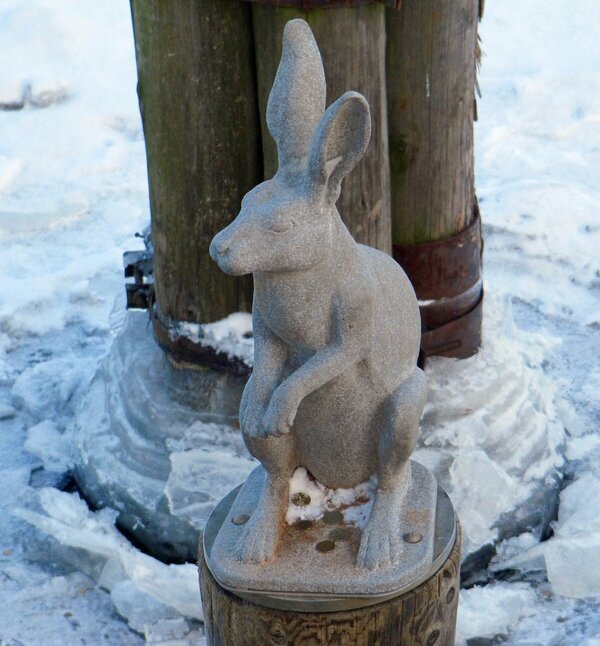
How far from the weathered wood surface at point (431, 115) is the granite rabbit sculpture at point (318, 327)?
1.07 meters

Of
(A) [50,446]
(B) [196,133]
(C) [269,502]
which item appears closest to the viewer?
(C) [269,502]

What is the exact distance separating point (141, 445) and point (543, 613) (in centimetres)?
128

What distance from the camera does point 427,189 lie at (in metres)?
3.41

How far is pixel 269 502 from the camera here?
8.03 ft

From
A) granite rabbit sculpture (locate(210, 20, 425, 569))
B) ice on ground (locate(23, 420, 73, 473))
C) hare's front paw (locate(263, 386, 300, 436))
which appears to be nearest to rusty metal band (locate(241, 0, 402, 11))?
granite rabbit sculpture (locate(210, 20, 425, 569))

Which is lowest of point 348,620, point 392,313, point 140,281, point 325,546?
point 348,620

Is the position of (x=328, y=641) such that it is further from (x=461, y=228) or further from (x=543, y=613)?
(x=461, y=228)

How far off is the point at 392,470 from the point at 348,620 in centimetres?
33

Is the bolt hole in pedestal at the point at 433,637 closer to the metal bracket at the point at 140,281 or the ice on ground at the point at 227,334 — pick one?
the ice on ground at the point at 227,334

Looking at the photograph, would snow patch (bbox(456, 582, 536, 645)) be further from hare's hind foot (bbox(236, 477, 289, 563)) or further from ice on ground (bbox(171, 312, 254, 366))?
ice on ground (bbox(171, 312, 254, 366))

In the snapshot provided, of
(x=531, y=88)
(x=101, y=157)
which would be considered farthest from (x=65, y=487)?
(x=531, y=88)

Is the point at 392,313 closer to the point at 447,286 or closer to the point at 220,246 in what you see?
the point at 220,246

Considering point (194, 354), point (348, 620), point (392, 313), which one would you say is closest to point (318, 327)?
point (392, 313)

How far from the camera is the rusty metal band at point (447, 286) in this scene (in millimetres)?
3459
